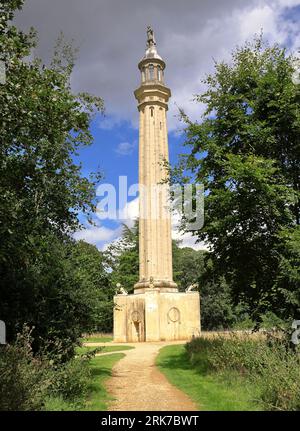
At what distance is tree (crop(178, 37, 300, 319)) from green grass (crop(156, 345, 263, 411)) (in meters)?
2.78

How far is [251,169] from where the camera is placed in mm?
12852

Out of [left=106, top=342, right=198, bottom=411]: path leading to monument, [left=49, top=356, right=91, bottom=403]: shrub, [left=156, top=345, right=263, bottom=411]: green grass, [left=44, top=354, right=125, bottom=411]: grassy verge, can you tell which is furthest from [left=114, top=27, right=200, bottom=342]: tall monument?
[left=49, top=356, right=91, bottom=403]: shrub

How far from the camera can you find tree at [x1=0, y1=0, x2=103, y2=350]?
7.02 meters

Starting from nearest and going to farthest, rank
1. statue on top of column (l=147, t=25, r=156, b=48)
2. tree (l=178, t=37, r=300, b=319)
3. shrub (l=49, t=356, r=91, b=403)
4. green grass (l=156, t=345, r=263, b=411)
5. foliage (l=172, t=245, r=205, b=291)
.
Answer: green grass (l=156, t=345, r=263, b=411)
shrub (l=49, t=356, r=91, b=403)
tree (l=178, t=37, r=300, b=319)
statue on top of column (l=147, t=25, r=156, b=48)
foliage (l=172, t=245, r=205, b=291)

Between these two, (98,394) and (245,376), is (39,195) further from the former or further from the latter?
(245,376)

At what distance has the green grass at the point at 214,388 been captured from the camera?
30.0 ft

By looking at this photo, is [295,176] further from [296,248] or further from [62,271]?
[62,271]

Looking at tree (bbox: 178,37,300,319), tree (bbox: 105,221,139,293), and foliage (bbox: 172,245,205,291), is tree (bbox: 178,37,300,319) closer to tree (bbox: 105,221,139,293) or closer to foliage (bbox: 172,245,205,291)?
tree (bbox: 105,221,139,293)

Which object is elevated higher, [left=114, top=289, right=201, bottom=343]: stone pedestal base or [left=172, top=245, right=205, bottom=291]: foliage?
[left=172, top=245, right=205, bottom=291]: foliage

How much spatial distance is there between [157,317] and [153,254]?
549 centimetres

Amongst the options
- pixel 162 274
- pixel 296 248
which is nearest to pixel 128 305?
pixel 162 274

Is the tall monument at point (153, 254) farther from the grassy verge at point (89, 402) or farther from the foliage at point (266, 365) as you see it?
the grassy verge at point (89, 402)
